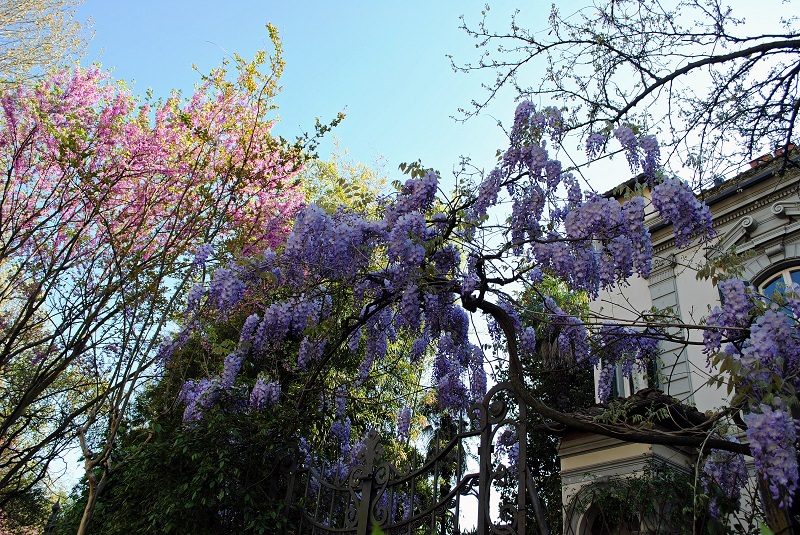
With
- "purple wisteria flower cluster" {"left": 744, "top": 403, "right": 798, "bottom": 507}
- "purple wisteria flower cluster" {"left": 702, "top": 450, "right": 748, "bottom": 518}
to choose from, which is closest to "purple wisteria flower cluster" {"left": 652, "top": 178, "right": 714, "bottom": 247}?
"purple wisteria flower cluster" {"left": 744, "top": 403, "right": 798, "bottom": 507}

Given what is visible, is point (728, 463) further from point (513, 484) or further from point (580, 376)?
point (580, 376)

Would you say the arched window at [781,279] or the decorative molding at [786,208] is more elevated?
the decorative molding at [786,208]

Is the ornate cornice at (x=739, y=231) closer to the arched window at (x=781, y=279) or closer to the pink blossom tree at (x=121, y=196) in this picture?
the arched window at (x=781, y=279)

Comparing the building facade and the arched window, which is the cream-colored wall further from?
the arched window

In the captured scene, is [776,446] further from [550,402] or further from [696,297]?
[550,402]

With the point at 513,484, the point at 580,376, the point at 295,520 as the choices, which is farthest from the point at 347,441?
the point at 580,376

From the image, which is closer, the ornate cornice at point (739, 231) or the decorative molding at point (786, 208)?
the decorative molding at point (786, 208)

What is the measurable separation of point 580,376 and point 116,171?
40.7ft

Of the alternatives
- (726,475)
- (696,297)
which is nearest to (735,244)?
(696,297)

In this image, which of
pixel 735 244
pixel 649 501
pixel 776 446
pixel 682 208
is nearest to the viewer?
pixel 776 446

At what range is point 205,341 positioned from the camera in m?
5.95

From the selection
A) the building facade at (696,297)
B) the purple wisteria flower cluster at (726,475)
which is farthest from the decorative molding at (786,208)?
the purple wisteria flower cluster at (726,475)

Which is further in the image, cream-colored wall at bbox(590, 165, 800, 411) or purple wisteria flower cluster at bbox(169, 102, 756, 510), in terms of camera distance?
cream-colored wall at bbox(590, 165, 800, 411)

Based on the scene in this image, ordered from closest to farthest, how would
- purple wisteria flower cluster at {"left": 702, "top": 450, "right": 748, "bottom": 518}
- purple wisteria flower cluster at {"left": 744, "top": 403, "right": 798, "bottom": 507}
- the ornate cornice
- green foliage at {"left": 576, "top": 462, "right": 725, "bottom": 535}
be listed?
purple wisteria flower cluster at {"left": 744, "top": 403, "right": 798, "bottom": 507}
purple wisteria flower cluster at {"left": 702, "top": 450, "right": 748, "bottom": 518}
green foliage at {"left": 576, "top": 462, "right": 725, "bottom": 535}
the ornate cornice
